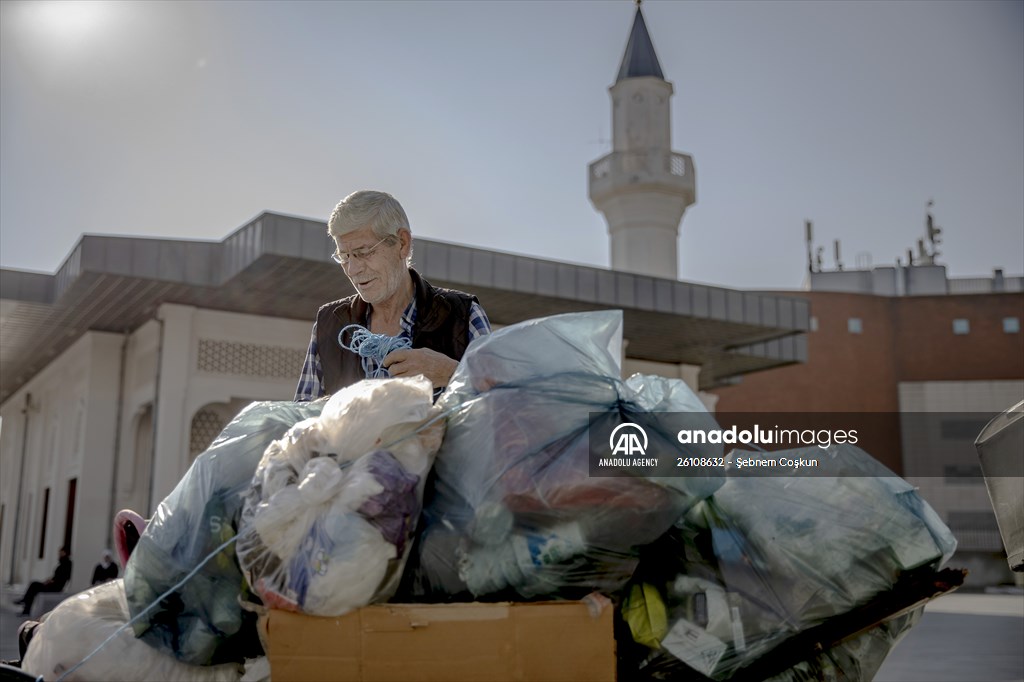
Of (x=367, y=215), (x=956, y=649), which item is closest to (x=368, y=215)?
(x=367, y=215)

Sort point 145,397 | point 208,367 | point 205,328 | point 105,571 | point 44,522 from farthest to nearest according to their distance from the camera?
point 44,522
point 145,397
point 205,328
point 208,367
point 105,571

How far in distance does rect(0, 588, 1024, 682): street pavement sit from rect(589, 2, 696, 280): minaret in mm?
13131

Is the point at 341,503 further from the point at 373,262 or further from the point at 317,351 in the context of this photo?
the point at 317,351

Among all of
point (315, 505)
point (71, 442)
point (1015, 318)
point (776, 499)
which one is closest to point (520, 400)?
point (315, 505)

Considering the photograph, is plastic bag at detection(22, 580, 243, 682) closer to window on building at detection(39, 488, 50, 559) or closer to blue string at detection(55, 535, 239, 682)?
blue string at detection(55, 535, 239, 682)

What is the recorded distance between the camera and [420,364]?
7.15 ft

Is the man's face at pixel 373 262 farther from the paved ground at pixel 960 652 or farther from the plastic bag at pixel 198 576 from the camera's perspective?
the paved ground at pixel 960 652

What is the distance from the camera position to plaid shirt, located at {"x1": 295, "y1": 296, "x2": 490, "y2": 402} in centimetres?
256

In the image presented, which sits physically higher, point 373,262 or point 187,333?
point 187,333

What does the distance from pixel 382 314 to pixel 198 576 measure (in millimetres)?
1089

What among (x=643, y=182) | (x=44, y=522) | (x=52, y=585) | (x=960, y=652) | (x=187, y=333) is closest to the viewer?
(x=960, y=652)

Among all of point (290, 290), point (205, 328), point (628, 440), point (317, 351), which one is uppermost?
point (290, 290)

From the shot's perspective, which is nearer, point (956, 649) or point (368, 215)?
point (368, 215)

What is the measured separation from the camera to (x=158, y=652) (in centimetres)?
164
